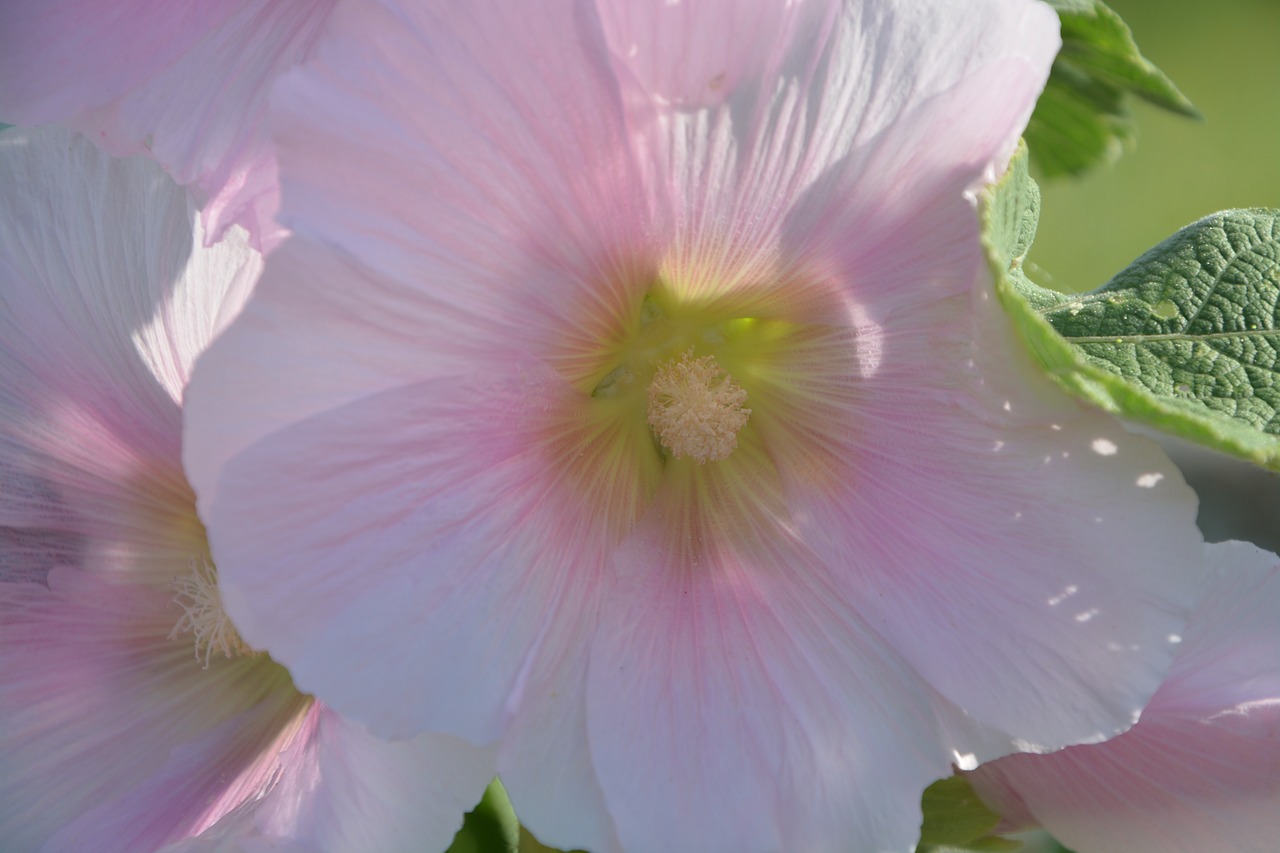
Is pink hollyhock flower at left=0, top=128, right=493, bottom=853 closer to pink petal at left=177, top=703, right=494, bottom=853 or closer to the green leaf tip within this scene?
pink petal at left=177, top=703, right=494, bottom=853

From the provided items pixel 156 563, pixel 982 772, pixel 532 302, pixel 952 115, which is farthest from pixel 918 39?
pixel 156 563

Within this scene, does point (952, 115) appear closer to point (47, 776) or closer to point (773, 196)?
point (773, 196)

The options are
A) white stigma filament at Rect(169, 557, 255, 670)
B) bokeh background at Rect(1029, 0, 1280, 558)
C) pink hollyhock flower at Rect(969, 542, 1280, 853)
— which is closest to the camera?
pink hollyhock flower at Rect(969, 542, 1280, 853)

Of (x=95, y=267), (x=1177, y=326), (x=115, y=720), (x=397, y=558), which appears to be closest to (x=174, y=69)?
(x=95, y=267)

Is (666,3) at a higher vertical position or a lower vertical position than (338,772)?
higher

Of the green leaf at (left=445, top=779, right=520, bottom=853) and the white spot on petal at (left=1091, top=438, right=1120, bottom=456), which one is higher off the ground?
the white spot on petal at (left=1091, top=438, right=1120, bottom=456)

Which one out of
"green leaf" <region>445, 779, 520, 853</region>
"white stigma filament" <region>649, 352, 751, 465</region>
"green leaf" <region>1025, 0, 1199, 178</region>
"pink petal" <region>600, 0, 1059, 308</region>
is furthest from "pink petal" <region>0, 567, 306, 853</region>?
"green leaf" <region>1025, 0, 1199, 178</region>
